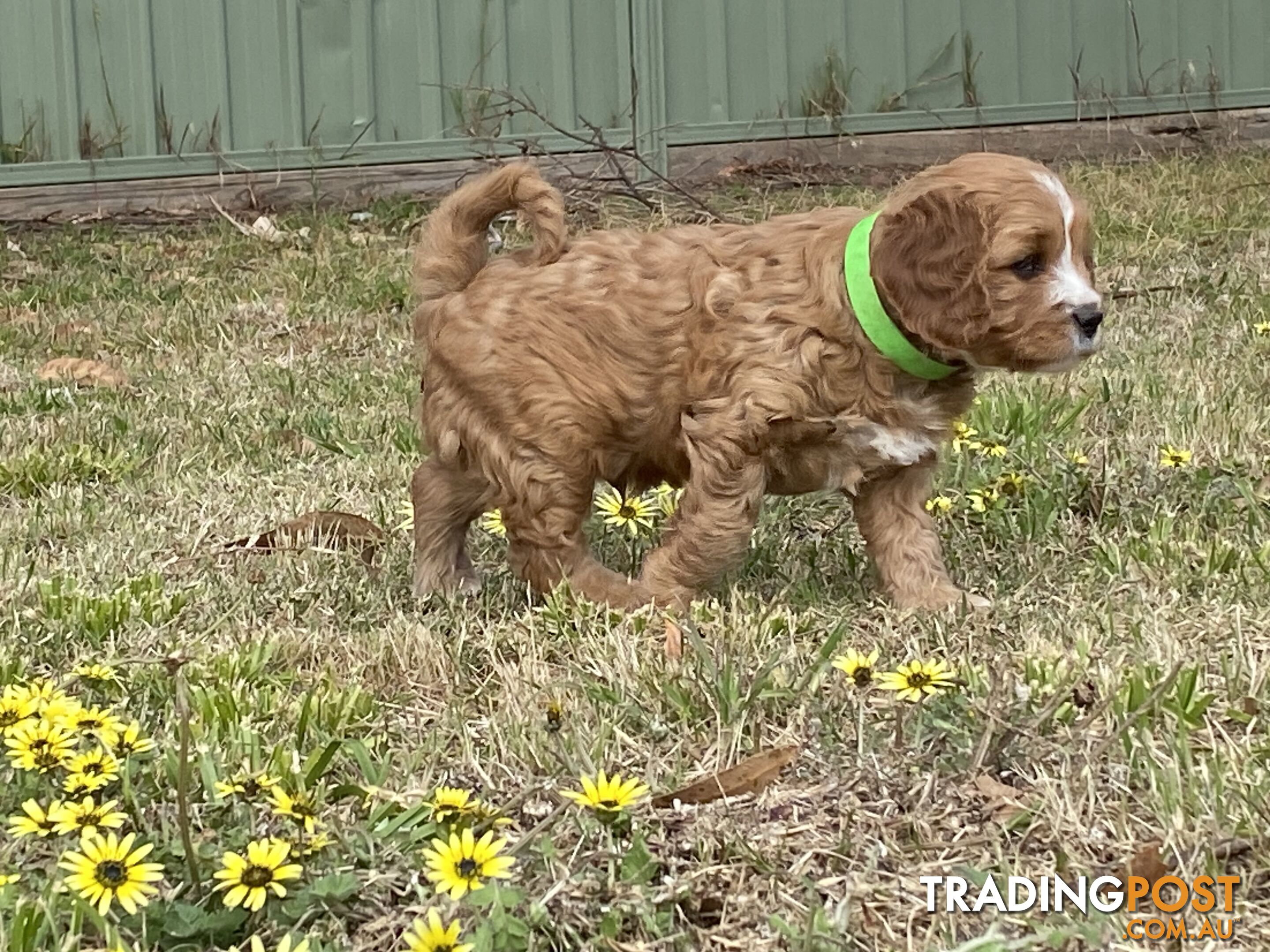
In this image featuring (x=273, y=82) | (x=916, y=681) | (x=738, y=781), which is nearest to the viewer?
(x=738, y=781)

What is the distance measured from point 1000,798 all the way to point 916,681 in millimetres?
271

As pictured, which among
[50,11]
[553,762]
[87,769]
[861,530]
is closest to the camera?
[87,769]

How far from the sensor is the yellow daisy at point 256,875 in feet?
6.99

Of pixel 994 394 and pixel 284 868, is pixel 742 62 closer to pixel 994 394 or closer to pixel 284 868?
pixel 994 394

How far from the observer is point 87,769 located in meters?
2.46

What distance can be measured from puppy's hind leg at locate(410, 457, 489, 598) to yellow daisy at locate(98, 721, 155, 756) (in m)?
1.50

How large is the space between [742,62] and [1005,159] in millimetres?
6561

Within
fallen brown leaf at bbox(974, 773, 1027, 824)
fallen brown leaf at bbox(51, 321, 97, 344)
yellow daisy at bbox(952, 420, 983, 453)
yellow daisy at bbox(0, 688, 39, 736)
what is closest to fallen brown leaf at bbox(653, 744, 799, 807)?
fallen brown leaf at bbox(974, 773, 1027, 824)

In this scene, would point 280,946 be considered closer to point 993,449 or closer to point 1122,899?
point 1122,899

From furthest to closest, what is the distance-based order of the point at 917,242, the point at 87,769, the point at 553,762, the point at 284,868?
the point at 917,242 < the point at 553,762 < the point at 87,769 < the point at 284,868

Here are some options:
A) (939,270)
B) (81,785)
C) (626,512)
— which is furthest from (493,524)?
(81,785)

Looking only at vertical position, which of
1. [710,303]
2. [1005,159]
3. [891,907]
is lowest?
[891,907]

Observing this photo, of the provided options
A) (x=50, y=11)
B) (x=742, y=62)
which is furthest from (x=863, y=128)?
(x=50, y=11)

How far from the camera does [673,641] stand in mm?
3232
